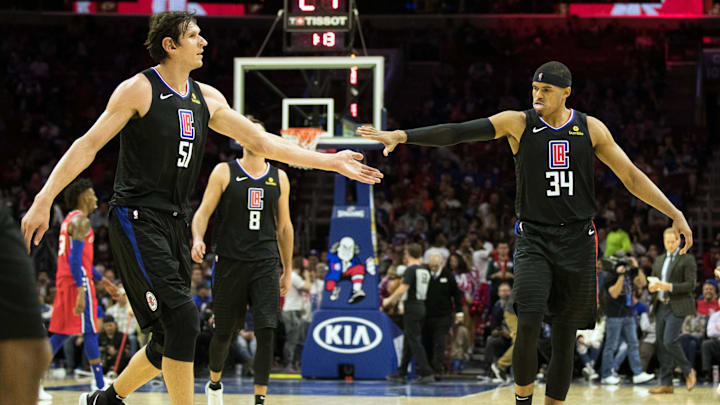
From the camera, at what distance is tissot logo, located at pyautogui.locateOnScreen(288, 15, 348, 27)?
1243 cm

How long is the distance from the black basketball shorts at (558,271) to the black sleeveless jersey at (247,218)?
100 inches

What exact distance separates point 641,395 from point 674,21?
1804 cm

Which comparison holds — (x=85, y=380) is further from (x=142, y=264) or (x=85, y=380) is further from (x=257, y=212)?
(x=142, y=264)

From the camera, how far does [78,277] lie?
962 centimetres

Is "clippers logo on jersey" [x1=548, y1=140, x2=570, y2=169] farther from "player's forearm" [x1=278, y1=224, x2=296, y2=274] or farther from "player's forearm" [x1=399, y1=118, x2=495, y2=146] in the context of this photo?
"player's forearm" [x1=278, y1=224, x2=296, y2=274]

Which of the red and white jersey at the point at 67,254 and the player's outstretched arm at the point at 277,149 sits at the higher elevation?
the player's outstretched arm at the point at 277,149

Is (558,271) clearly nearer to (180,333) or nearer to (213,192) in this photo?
(180,333)

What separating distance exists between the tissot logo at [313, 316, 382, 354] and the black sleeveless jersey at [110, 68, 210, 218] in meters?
7.61

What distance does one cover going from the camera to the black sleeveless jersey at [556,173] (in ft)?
20.1

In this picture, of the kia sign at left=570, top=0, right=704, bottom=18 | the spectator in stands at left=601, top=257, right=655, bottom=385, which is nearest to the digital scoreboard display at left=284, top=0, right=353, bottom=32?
the spectator in stands at left=601, top=257, right=655, bottom=385

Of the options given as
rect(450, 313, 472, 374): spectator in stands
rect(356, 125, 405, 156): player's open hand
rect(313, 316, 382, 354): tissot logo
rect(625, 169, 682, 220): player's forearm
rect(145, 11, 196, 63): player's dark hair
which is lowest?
rect(450, 313, 472, 374): spectator in stands

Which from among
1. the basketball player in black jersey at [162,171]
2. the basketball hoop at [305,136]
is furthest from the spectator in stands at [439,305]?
the basketball player in black jersey at [162,171]

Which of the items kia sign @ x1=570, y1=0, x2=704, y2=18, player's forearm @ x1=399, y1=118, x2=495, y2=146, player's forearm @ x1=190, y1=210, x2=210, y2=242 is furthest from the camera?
kia sign @ x1=570, y1=0, x2=704, y2=18

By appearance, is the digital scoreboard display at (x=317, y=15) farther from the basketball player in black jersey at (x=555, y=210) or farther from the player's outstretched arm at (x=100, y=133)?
the player's outstretched arm at (x=100, y=133)
